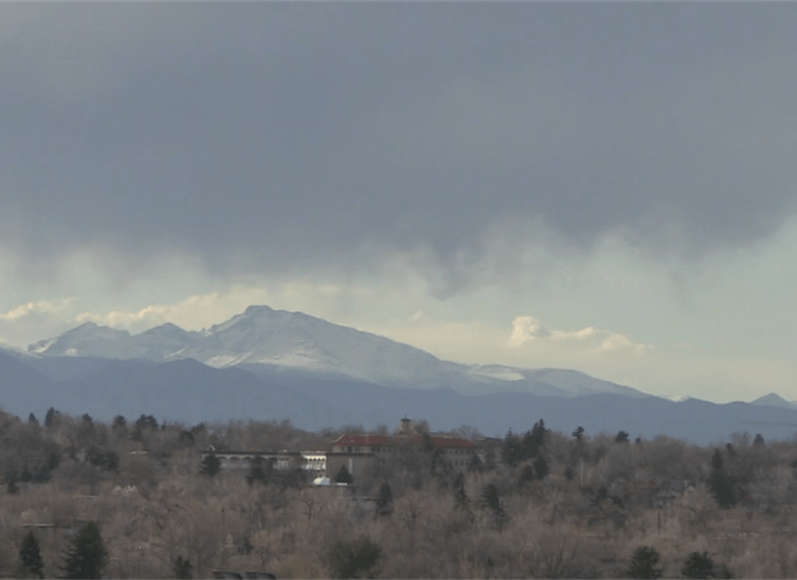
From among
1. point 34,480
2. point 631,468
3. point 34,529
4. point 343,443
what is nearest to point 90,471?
point 34,480

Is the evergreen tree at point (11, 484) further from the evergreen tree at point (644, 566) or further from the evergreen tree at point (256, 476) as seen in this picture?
the evergreen tree at point (644, 566)

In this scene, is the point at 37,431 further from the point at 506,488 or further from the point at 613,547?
the point at 613,547

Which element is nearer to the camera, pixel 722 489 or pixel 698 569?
pixel 698 569

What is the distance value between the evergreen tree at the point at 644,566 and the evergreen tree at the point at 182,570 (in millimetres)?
31215

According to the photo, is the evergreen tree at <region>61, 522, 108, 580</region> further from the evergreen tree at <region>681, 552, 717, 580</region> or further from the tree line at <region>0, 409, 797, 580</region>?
the evergreen tree at <region>681, 552, 717, 580</region>

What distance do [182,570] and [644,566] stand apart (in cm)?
3225

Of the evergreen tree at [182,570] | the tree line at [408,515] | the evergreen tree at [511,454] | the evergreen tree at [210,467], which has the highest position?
the evergreen tree at [511,454]

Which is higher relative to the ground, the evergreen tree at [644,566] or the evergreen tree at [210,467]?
the evergreen tree at [210,467]

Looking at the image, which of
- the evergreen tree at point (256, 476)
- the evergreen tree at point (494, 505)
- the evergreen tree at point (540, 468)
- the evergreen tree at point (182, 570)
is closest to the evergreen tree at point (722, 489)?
the evergreen tree at point (540, 468)

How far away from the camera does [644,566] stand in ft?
333

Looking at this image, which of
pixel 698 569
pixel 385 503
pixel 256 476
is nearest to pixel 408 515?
pixel 385 503

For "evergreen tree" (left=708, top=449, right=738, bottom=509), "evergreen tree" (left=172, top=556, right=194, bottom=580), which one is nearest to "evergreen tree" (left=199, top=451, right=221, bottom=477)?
"evergreen tree" (left=708, top=449, right=738, bottom=509)

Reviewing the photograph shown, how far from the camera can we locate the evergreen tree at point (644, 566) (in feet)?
332

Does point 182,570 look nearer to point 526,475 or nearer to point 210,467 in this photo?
point 210,467
